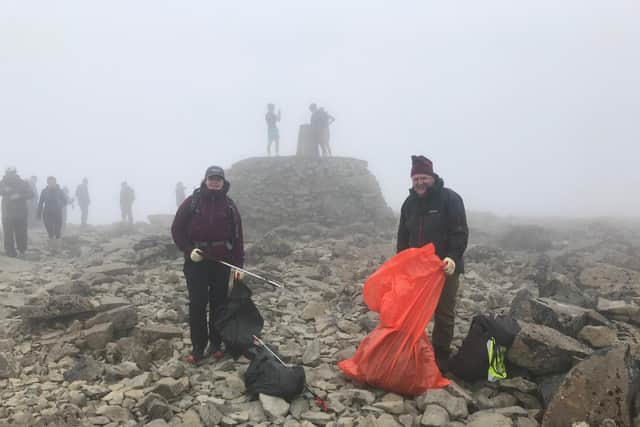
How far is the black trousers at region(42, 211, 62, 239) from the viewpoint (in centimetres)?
1418

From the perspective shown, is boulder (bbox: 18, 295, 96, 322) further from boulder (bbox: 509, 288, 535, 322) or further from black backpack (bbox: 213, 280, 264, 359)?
boulder (bbox: 509, 288, 535, 322)

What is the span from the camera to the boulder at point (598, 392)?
3.38m

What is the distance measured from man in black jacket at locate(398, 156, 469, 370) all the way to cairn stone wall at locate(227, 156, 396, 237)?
11.3m

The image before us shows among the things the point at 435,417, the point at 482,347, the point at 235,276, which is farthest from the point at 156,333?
the point at 482,347

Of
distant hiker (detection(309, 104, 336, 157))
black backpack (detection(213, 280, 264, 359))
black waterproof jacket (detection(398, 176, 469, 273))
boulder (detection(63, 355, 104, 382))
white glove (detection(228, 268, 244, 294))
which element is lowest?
boulder (detection(63, 355, 104, 382))

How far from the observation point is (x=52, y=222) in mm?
14352

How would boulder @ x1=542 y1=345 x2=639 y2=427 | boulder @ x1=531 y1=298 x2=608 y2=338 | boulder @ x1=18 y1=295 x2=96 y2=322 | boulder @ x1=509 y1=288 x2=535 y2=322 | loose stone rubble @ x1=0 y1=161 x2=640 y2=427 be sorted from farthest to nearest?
1. boulder @ x1=18 y1=295 x2=96 y2=322
2. boulder @ x1=509 y1=288 x2=535 y2=322
3. boulder @ x1=531 y1=298 x2=608 y2=338
4. loose stone rubble @ x1=0 y1=161 x2=640 y2=427
5. boulder @ x1=542 y1=345 x2=639 y2=427

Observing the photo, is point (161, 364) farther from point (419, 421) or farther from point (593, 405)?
point (593, 405)

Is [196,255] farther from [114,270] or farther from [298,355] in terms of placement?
[114,270]

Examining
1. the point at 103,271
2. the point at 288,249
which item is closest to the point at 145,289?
the point at 103,271

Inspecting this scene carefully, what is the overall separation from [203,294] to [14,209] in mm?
10169

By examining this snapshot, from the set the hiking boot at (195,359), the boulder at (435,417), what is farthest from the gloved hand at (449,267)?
the hiking boot at (195,359)

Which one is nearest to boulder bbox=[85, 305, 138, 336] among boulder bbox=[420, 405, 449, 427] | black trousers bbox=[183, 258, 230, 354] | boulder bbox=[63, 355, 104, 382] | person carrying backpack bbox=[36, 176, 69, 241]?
boulder bbox=[63, 355, 104, 382]

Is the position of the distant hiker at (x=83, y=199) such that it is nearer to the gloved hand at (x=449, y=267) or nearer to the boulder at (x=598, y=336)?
the gloved hand at (x=449, y=267)
